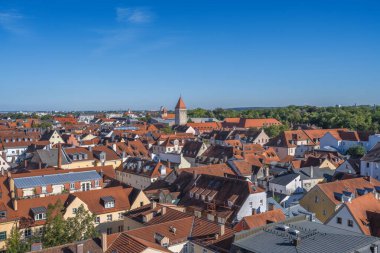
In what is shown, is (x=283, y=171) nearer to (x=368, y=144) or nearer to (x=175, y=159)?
(x=175, y=159)

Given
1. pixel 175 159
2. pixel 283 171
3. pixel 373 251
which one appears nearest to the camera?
pixel 373 251

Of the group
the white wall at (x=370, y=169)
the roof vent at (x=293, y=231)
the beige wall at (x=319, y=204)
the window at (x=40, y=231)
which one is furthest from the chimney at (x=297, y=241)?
the white wall at (x=370, y=169)

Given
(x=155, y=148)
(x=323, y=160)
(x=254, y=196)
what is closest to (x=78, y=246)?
(x=254, y=196)

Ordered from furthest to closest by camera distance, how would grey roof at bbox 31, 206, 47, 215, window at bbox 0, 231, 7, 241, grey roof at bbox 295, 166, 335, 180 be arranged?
grey roof at bbox 295, 166, 335, 180
grey roof at bbox 31, 206, 47, 215
window at bbox 0, 231, 7, 241

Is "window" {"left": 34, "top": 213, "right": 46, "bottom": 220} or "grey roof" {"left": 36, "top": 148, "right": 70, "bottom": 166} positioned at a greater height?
"grey roof" {"left": 36, "top": 148, "right": 70, "bottom": 166}

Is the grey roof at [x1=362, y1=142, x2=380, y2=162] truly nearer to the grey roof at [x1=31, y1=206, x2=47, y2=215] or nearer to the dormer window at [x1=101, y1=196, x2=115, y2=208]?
the dormer window at [x1=101, y1=196, x2=115, y2=208]

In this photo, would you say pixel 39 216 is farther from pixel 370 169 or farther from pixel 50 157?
pixel 370 169

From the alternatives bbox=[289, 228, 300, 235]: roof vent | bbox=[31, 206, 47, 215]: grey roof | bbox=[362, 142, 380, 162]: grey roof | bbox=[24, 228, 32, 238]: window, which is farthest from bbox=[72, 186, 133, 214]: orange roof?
bbox=[362, 142, 380, 162]: grey roof
